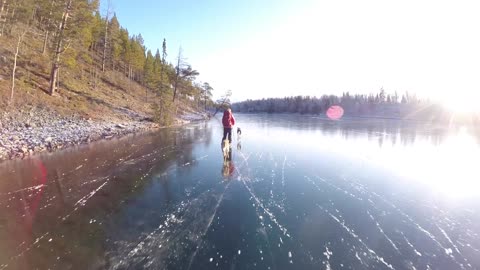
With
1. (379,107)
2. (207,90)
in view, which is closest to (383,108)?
(379,107)

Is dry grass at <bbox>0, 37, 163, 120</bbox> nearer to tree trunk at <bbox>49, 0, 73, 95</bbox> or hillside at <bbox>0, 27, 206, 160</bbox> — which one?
hillside at <bbox>0, 27, 206, 160</bbox>

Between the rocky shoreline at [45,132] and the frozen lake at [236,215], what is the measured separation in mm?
1922

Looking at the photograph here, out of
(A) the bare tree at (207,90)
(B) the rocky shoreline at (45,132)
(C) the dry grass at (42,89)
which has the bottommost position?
(B) the rocky shoreline at (45,132)

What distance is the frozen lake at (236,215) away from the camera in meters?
4.55

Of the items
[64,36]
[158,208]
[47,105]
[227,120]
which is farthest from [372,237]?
[64,36]

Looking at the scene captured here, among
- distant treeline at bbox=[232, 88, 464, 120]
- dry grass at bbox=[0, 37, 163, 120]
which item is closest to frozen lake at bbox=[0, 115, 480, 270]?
dry grass at bbox=[0, 37, 163, 120]

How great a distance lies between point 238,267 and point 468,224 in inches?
226

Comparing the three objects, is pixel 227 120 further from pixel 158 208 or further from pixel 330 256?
pixel 330 256

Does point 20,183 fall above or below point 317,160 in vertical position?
below

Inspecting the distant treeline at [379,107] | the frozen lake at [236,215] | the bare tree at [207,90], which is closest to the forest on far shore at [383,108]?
the distant treeline at [379,107]

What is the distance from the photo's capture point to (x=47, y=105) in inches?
879

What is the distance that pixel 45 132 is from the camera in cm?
1669

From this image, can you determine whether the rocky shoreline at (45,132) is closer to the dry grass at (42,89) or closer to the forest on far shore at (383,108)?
the dry grass at (42,89)

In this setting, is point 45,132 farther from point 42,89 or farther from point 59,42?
point 59,42
